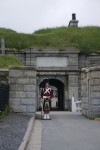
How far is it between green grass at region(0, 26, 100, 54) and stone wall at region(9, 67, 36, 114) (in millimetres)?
14684

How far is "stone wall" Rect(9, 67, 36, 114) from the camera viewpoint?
63.1ft

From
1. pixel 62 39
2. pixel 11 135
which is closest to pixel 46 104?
pixel 11 135

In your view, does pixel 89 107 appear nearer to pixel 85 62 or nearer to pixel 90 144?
pixel 90 144

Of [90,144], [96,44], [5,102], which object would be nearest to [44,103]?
[5,102]

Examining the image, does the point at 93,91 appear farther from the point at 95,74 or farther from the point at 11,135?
the point at 11,135

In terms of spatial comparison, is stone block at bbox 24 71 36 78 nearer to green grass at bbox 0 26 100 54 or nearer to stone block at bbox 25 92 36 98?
stone block at bbox 25 92 36 98

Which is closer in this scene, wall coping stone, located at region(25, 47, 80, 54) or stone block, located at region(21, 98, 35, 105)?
stone block, located at region(21, 98, 35, 105)

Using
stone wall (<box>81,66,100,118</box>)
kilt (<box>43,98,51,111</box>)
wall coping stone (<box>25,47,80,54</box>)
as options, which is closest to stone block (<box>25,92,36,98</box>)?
kilt (<box>43,98,51,111</box>)

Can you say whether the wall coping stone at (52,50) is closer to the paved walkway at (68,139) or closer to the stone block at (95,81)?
the stone block at (95,81)

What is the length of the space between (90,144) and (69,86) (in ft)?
72.9

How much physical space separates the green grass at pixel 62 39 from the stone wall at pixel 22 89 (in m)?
14.7

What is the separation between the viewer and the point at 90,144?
1056cm

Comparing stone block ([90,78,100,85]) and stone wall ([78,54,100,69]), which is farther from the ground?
stone wall ([78,54,100,69])

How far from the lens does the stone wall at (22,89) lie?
19219 millimetres
